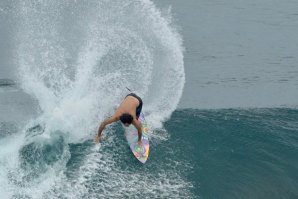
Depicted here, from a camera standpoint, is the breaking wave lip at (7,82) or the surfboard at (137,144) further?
the breaking wave lip at (7,82)

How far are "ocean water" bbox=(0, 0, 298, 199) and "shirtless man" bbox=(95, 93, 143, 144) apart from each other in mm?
2209

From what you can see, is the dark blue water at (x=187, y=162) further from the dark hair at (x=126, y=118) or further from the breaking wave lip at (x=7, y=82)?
the breaking wave lip at (x=7, y=82)

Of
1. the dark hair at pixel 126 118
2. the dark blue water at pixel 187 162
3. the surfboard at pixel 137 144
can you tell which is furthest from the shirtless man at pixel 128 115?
the dark blue water at pixel 187 162

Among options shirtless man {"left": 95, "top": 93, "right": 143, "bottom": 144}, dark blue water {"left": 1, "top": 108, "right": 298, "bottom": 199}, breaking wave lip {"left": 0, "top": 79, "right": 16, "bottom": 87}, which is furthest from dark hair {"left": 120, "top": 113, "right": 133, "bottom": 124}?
breaking wave lip {"left": 0, "top": 79, "right": 16, "bottom": 87}

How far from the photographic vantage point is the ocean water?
1002 inches

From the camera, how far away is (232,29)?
135ft

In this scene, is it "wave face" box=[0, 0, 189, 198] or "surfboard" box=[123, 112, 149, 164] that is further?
"surfboard" box=[123, 112, 149, 164]

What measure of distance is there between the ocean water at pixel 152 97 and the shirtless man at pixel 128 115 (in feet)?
7.25

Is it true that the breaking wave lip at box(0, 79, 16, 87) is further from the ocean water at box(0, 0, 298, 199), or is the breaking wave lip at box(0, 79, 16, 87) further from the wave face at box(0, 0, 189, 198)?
the wave face at box(0, 0, 189, 198)

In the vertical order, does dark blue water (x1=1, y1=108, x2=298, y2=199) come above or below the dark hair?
below

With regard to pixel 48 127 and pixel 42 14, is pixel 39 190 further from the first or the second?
pixel 42 14

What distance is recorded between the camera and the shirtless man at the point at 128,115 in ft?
78.7

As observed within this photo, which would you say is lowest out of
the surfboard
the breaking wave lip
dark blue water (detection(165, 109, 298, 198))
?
dark blue water (detection(165, 109, 298, 198))

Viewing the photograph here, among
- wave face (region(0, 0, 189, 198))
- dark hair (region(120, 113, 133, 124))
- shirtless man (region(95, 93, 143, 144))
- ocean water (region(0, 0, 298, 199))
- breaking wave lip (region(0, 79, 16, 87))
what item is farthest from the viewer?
breaking wave lip (region(0, 79, 16, 87))
